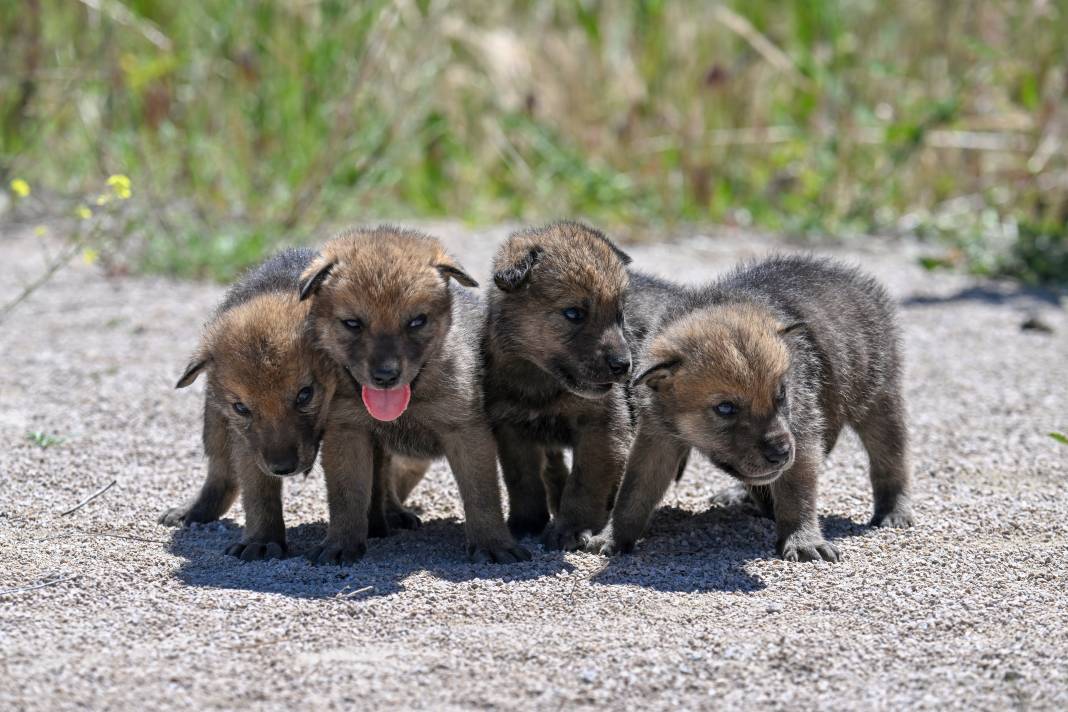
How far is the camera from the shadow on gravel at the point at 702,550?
15.6 feet

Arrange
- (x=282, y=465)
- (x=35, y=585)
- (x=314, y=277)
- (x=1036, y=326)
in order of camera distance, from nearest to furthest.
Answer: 1. (x=35, y=585)
2. (x=282, y=465)
3. (x=314, y=277)
4. (x=1036, y=326)

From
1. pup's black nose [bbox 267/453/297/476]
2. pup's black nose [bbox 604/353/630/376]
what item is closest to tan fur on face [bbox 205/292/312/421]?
pup's black nose [bbox 267/453/297/476]

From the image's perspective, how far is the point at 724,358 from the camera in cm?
498

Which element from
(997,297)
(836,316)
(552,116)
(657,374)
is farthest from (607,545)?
(552,116)

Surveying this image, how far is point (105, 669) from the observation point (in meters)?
3.73

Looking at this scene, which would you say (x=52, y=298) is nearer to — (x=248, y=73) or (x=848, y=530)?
(x=248, y=73)

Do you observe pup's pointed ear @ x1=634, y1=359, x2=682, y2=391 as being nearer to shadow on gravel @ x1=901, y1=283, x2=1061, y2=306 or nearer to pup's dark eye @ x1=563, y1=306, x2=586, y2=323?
pup's dark eye @ x1=563, y1=306, x2=586, y2=323

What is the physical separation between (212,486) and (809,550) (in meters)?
2.30

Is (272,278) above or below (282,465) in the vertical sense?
above

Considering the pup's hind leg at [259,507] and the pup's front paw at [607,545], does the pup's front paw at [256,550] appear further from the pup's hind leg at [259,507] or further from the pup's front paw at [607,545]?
the pup's front paw at [607,545]

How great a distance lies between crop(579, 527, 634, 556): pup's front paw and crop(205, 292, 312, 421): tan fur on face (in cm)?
121

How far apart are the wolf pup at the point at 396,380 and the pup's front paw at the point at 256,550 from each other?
152mm

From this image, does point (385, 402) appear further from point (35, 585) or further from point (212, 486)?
point (35, 585)

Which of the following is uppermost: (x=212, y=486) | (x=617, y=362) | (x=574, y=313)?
(x=574, y=313)
